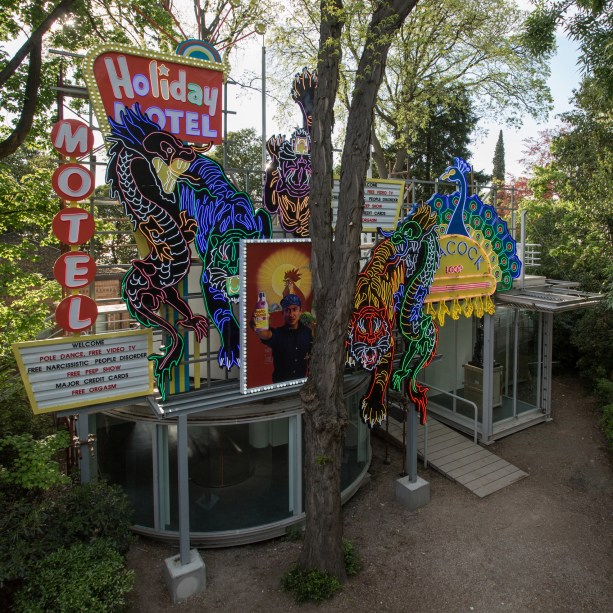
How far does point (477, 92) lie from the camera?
2341cm

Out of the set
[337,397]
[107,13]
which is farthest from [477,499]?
[107,13]

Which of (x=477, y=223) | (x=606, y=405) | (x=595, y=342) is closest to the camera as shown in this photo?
(x=477, y=223)

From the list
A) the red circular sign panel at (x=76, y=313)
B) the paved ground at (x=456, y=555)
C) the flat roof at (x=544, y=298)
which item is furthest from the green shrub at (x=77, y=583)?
the flat roof at (x=544, y=298)

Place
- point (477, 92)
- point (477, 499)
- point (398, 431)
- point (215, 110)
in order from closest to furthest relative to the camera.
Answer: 1. point (215, 110)
2. point (477, 499)
3. point (398, 431)
4. point (477, 92)

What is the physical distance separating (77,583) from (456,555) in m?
6.32

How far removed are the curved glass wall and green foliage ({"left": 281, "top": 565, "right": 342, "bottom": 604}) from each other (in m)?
1.61

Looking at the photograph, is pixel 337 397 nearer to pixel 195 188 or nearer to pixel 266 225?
pixel 266 225

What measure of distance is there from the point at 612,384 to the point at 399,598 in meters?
10.6

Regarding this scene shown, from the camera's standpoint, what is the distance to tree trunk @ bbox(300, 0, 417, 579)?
6867 mm

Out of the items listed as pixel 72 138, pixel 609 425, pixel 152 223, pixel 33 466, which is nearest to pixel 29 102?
pixel 72 138

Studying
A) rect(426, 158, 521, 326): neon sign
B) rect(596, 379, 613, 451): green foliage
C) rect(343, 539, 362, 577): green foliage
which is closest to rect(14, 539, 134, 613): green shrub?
rect(343, 539, 362, 577): green foliage

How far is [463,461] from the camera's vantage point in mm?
12141

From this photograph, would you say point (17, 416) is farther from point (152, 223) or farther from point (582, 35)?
point (582, 35)

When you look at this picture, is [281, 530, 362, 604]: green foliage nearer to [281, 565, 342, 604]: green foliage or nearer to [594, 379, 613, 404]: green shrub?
[281, 565, 342, 604]: green foliage
